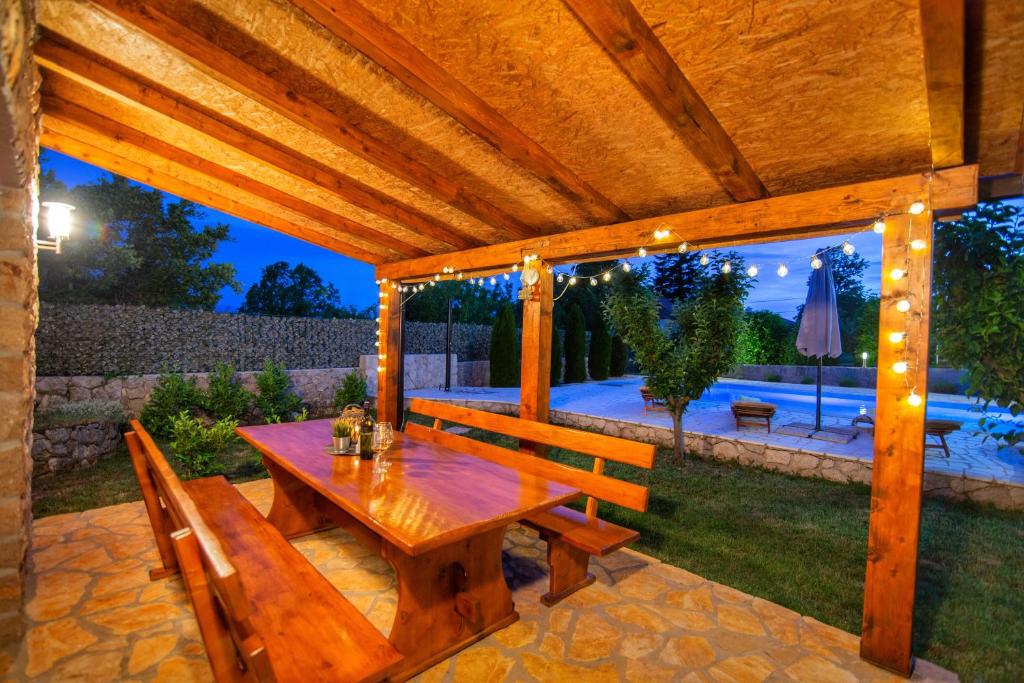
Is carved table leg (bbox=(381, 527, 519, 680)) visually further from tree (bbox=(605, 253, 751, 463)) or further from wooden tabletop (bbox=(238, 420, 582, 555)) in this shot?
tree (bbox=(605, 253, 751, 463))

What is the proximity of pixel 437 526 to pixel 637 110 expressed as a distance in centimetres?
230

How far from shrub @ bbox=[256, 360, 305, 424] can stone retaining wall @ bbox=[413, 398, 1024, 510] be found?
207 inches

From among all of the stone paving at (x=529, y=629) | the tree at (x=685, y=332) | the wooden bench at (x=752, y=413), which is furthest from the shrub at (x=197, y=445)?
the wooden bench at (x=752, y=413)

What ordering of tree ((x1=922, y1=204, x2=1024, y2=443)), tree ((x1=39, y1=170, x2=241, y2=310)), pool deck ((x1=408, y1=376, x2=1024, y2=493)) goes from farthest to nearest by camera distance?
tree ((x1=39, y1=170, x2=241, y2=310)) → pool deck ((x1=408, y1=376, x2=1024, y2=493)) → tree ((x1=922, y1=204, x2=1024, y2=443))

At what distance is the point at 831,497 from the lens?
5156 millimetres

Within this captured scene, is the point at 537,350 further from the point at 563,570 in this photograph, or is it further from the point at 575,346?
the point at 575,346

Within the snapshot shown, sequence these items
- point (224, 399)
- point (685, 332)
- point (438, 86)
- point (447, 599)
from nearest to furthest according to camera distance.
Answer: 1. point (438, 86)
2. point (447, 599)
3. point (685, 332)
4. point (224, 399)

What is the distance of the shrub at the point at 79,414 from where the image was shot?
17.9ft

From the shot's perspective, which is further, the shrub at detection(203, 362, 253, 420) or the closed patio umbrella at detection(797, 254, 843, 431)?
the shrub at detection(203, 362, 253, 420)

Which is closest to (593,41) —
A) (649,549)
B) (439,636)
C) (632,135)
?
(632,135)

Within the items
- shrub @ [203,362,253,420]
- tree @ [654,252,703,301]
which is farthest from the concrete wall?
tree @ [654,252,703,301]

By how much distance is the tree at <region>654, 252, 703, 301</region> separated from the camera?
661 centimetres

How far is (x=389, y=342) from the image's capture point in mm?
6285

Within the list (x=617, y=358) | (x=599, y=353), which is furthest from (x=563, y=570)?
(x=617, y=358)
